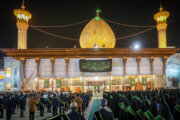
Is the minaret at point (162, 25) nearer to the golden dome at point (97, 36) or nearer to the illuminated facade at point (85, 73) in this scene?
the illuminated facade at point (85, 73)

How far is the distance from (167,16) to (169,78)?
13825mm

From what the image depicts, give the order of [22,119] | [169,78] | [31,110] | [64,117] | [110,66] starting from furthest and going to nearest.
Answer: [169,78]
[110,66]
[22,119]
[31,110]
[64,117]

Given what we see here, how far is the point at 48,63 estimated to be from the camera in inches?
1315

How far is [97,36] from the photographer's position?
1572 inches

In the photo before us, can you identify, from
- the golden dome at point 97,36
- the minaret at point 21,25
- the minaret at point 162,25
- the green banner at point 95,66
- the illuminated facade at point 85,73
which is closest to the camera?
the illuminated facade at point 85,73

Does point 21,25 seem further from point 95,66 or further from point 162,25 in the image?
point 162,25

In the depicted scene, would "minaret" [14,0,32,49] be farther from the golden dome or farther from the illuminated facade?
the golden dome

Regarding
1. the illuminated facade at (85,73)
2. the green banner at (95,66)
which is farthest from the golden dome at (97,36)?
the green banner at (95,66)

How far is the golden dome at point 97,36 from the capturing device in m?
39.9

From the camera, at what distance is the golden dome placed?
3991cm

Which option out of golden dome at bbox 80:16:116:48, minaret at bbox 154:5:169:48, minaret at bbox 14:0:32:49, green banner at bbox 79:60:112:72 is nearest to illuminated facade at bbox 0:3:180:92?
green banner at bbox 79:60:112:72

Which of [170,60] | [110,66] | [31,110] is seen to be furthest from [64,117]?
[170,60]

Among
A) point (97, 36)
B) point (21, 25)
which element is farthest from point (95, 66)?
point (21, 25)

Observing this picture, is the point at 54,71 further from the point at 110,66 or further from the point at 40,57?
the point at 110,66
